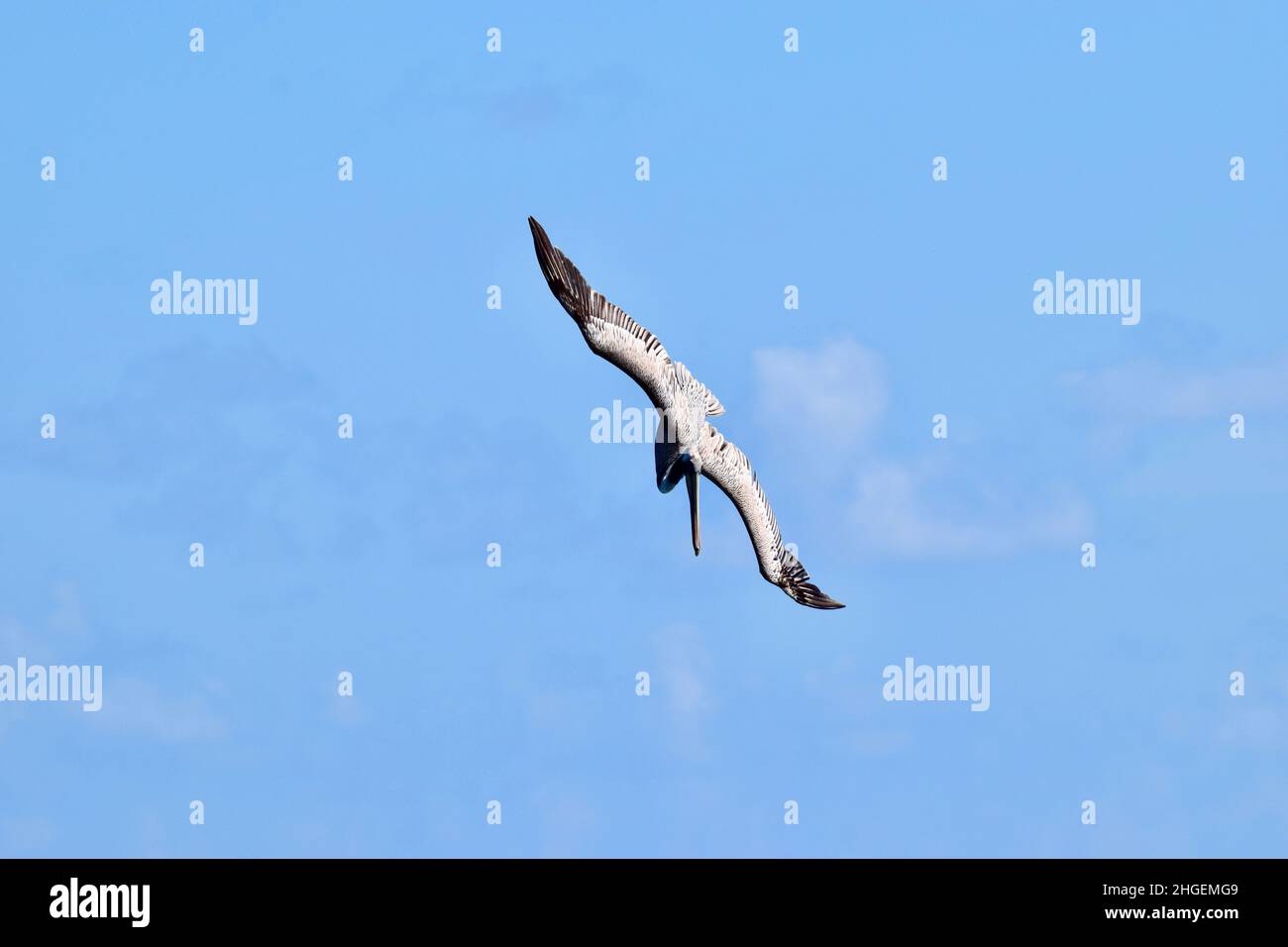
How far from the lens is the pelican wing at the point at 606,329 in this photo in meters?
67.6

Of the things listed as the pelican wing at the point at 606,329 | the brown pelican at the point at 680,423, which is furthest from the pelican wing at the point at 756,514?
the pelican wing at the point at 606,329

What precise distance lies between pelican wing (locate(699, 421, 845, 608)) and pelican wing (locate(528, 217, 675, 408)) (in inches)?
143

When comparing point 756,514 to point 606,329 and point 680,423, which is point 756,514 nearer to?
point 680,423

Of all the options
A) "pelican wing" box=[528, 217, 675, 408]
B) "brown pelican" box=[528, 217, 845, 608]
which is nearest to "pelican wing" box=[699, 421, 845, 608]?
"brown pelican" box=[528, 217, 845, 608]

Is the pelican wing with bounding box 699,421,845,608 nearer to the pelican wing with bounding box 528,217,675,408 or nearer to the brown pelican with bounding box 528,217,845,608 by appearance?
the brown pelican with bounding box 528,217,845,608

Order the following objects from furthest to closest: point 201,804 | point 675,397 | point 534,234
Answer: point 201,804 < point 675,397 < point 534,234

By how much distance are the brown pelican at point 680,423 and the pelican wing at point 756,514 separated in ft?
Answer: 0.09

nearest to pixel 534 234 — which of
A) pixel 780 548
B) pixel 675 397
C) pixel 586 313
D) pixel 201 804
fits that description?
pixel 586 313

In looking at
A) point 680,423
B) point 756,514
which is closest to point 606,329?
point 680,423

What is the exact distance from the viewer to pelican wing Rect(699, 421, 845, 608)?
75.1 m
